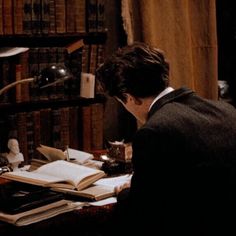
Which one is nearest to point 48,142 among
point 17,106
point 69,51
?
point 17,106

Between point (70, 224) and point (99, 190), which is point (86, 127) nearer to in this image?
point (99, 190)

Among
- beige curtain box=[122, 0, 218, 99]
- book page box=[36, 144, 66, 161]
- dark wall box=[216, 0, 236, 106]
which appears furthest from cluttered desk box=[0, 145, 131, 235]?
dark wall box=[216, 0, 236, 106]

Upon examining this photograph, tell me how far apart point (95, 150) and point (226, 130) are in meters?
1.37

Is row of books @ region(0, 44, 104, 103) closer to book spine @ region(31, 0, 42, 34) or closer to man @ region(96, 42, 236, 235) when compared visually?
book spine @ region(31, 0, 42, 34)

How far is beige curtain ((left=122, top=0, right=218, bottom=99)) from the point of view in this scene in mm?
3268

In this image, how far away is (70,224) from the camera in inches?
85.2

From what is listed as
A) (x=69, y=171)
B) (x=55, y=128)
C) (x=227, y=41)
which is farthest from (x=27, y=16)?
(x=227, y=41)

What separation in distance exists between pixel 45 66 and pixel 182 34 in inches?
35.1

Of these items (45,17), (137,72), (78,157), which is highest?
(45,17)

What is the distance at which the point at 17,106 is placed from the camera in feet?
9.98

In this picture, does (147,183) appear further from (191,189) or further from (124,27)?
(124,27)

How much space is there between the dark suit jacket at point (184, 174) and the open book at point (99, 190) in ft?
1.15

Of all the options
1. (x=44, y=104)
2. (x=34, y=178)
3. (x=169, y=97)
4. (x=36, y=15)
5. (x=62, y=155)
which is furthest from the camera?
(x=44, y=104)

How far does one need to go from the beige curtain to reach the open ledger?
1361 millimetres
